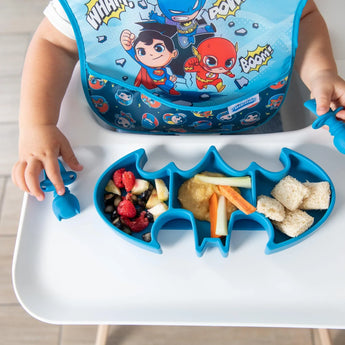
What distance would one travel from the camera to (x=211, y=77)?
0.71 m

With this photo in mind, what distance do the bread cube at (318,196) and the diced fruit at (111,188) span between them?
0.89ft

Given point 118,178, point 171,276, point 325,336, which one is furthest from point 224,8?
point 325,336

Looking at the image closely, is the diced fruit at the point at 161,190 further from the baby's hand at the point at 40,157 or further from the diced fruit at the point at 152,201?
the baby's hand at the point at 40,157

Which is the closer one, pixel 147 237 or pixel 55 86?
pixel 147 237

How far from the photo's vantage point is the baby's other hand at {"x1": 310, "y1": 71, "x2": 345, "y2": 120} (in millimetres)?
611

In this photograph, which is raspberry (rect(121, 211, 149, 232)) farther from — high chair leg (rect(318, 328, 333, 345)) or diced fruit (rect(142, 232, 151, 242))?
high chair leg (rect(318, 328, 333, 345))

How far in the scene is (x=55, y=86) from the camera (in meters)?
0.68

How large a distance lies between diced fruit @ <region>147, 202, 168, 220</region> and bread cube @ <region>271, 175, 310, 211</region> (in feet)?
0.53

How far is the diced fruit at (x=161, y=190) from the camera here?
585 millimetres

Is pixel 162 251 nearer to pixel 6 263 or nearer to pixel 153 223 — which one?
pixel 153 223

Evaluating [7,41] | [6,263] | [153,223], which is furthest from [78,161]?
[7,41]

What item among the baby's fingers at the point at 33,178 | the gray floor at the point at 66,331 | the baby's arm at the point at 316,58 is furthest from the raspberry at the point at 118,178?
the gray floor at the point at 66,331

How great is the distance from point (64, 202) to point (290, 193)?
323 millimetres

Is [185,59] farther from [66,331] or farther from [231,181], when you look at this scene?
[66,331]
